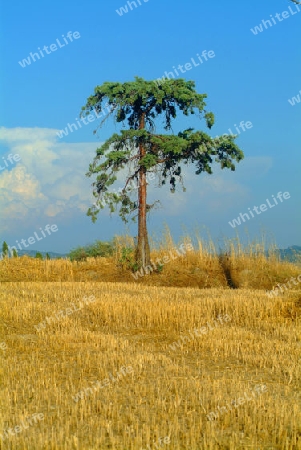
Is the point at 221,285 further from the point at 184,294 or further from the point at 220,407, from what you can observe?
the point at 220,407

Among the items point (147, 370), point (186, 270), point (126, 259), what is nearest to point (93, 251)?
point (126, 259)

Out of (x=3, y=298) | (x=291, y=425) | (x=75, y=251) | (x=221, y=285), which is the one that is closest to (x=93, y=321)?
(x=3, y=298)

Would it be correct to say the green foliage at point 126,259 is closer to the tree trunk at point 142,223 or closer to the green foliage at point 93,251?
the tree trunk at point 142,223

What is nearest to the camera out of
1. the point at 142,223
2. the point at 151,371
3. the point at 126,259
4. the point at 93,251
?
the point at 151,371

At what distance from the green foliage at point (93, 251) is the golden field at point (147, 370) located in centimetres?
747

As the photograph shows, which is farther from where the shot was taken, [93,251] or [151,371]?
[93,251]

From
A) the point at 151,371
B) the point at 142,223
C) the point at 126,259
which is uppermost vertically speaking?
the point at 142,223

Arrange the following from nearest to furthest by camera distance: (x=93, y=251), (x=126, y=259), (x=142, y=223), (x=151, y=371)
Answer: (x=151, y=371), (x=142, y=223), (x=126, y=259), (x=93, y=251)

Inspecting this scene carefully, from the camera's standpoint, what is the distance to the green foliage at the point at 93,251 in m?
24.2

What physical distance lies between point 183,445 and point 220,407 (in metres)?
1.07

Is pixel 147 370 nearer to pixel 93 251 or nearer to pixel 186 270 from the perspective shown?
pixel 186 270

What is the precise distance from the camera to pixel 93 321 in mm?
11883

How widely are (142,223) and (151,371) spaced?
1372 centimetres

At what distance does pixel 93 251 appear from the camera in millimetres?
24594
